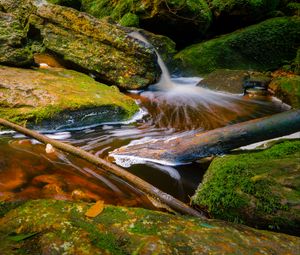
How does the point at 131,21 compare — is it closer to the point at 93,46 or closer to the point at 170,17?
the point at 170,17

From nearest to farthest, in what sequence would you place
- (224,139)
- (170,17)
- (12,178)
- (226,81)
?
(12,178)
(224,139)
(226,81)
(170,17)

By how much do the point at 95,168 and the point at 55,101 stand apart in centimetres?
187

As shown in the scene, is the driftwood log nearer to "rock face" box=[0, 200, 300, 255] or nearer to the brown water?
the brown water

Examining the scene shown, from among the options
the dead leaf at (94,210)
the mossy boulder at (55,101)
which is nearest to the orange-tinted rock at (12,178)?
the dead leaf at (94,210)

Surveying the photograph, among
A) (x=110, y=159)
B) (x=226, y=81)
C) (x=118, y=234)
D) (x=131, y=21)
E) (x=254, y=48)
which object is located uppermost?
(x=131, y=21)

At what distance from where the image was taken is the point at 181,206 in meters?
2.62

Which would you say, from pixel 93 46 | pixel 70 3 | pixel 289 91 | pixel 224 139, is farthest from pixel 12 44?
pixel 70 3

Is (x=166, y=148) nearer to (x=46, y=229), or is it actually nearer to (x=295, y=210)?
(x=295, y=210)

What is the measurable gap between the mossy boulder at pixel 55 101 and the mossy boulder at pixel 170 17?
5.13 m

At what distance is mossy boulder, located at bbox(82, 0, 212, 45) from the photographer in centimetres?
999

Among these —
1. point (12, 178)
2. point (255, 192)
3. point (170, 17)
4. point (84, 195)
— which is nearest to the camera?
point (255, 192)

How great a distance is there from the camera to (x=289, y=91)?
24.4 feet

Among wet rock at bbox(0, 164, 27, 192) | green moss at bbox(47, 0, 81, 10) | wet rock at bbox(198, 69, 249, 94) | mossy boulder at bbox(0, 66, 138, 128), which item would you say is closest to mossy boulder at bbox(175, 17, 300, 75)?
wet rock at bbox(198, 69, 249, 94)

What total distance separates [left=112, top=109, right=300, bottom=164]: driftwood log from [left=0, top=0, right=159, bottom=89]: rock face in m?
3.63
